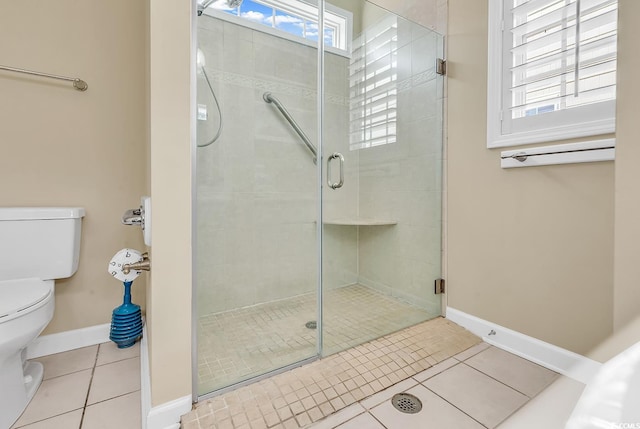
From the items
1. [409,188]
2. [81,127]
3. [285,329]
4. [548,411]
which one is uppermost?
[81,127]

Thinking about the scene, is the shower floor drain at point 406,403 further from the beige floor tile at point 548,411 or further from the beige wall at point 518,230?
the beige floor tile at point 548,411

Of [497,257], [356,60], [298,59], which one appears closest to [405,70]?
[356,60]

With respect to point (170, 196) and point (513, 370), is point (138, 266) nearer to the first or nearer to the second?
point (170, 196)

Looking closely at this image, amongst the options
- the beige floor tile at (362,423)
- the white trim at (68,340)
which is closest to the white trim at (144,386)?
the white trim at (68,340)

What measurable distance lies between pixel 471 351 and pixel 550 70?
1.42 m

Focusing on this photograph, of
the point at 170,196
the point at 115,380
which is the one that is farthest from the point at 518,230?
the point at 115,380

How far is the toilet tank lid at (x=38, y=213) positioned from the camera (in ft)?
4.40

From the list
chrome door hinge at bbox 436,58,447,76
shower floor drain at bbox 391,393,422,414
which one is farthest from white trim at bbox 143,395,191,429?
chrome door hinge at bbox 436,58,447,76

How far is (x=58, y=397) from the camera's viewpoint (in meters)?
1.23

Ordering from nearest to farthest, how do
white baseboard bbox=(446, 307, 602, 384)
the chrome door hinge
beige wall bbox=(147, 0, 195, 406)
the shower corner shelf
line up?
beige wall bbox=(147, 0, 195, 406), white baseboard bbox=(446, 307, 602, 384), the chrome door hinge, the shower corner shelf

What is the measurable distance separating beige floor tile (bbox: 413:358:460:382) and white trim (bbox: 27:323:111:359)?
5.56 ft

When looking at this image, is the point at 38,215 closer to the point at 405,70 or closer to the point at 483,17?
the point at 405,70

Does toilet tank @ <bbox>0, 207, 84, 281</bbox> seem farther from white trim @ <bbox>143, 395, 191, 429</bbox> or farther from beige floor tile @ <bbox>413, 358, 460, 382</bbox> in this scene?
beige floor tile @ <bbox>413, 358, 460, 382</bbox>

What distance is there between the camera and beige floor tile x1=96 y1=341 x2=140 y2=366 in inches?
59.5
